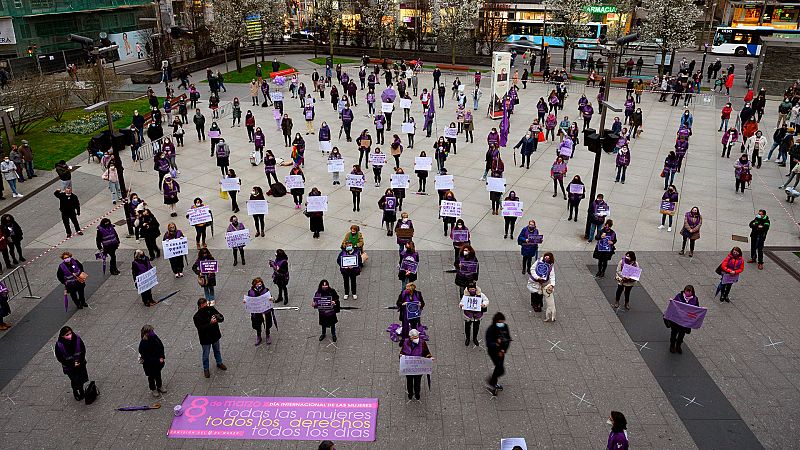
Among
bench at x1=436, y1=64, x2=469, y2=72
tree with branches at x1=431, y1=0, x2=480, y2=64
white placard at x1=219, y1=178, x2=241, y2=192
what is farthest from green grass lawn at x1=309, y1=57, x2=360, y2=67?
white placard at x1=219, y1=178, x2=241, y2=192

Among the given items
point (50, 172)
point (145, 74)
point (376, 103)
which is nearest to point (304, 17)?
point (145, 74)

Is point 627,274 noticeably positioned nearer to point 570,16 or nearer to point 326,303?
point 326,303

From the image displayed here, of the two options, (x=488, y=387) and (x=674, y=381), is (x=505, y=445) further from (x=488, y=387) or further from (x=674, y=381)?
(x=674, y=381)

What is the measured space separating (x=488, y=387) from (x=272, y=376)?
4.24 meters

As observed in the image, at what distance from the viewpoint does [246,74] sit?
47.9 m

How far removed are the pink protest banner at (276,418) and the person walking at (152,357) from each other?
0.66m

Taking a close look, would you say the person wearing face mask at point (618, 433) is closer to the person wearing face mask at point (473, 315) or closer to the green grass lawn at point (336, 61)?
the person wearing face mask at point (473, 315)

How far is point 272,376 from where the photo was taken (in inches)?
451

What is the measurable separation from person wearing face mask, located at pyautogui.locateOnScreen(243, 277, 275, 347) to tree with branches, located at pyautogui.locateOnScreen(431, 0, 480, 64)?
42850mm

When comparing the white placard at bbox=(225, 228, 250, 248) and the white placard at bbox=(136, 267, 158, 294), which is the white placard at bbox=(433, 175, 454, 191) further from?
the white placard at bbox=(136, 267, 158, 294)

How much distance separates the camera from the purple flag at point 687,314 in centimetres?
1145

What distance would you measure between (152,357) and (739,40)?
6203 centimetres

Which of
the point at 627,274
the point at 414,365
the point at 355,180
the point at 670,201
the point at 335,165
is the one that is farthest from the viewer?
the point at 335,165

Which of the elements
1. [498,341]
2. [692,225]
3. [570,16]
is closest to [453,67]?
[570,16]
